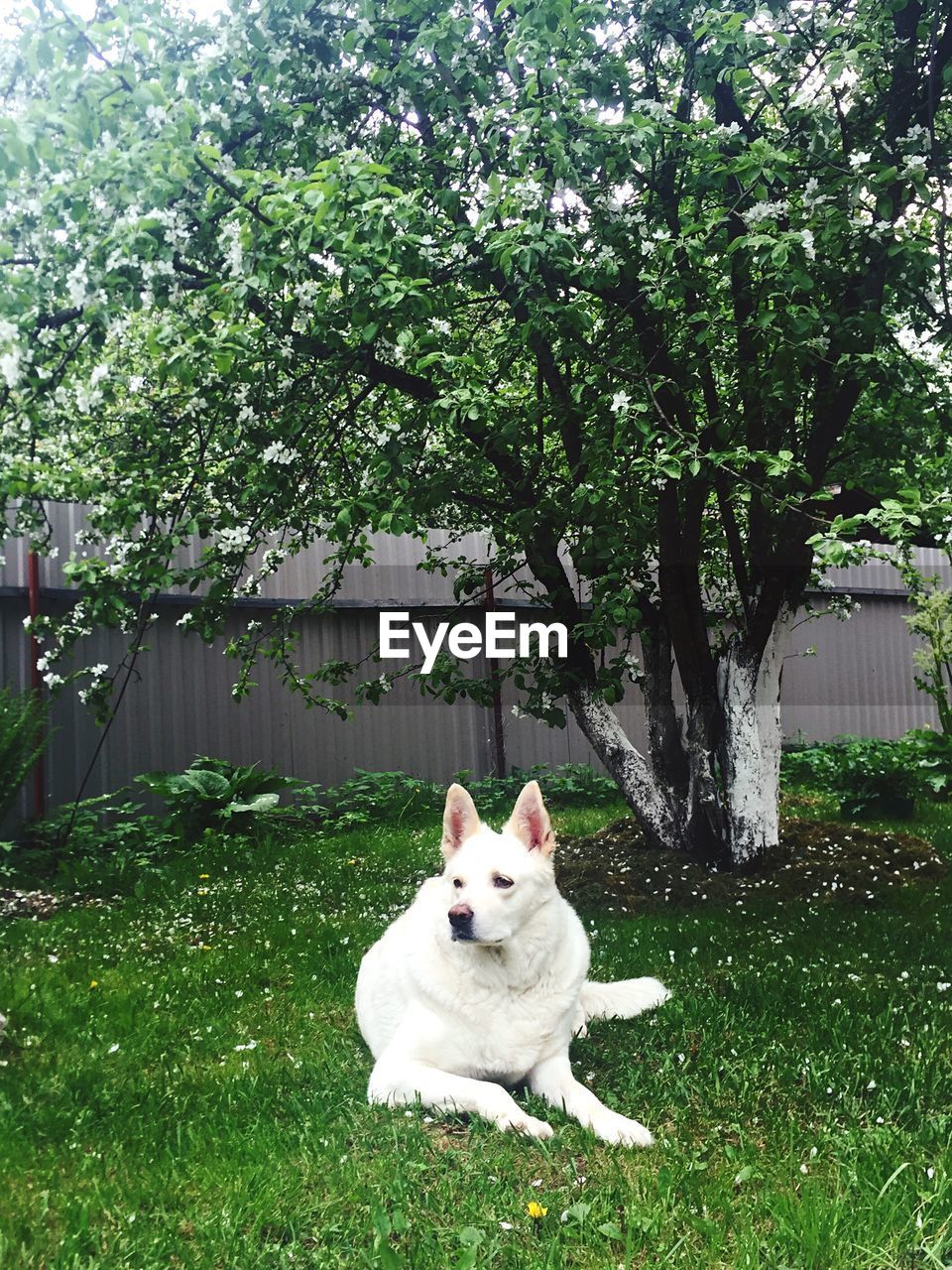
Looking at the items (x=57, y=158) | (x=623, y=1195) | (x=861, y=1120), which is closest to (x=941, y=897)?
(x=861, y=1120)

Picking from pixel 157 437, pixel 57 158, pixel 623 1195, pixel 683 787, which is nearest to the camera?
pixel 623 1195

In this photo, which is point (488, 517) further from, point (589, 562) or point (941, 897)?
point (941, 897)

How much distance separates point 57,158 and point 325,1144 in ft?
12.0

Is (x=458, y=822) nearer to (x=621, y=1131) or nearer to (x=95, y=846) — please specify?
(x=621, y=1131)

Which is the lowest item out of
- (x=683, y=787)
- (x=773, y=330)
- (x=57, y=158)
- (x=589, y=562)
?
(x=683, y=787)

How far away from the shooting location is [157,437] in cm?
552

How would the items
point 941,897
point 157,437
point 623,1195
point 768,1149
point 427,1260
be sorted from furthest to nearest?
point 941,897, point 157,437, point 768,1149, point 623,1195, point 427,1260

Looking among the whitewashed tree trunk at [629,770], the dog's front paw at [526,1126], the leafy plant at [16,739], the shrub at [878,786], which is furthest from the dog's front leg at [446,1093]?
the shrub at [878,786]

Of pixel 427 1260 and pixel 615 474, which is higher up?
pixel 615 474

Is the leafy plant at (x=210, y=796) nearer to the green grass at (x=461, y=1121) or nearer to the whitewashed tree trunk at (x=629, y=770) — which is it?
the green grass at (x=461, y=1121)

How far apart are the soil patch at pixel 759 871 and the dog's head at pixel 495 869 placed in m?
2.80

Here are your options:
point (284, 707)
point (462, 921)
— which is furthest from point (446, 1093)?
point (284, 707)

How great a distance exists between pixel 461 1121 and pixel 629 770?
3.88m

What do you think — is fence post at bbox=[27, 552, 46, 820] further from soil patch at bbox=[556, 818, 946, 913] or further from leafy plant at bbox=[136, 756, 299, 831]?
soil patch at bbox=[556, 818, 946, 913]
